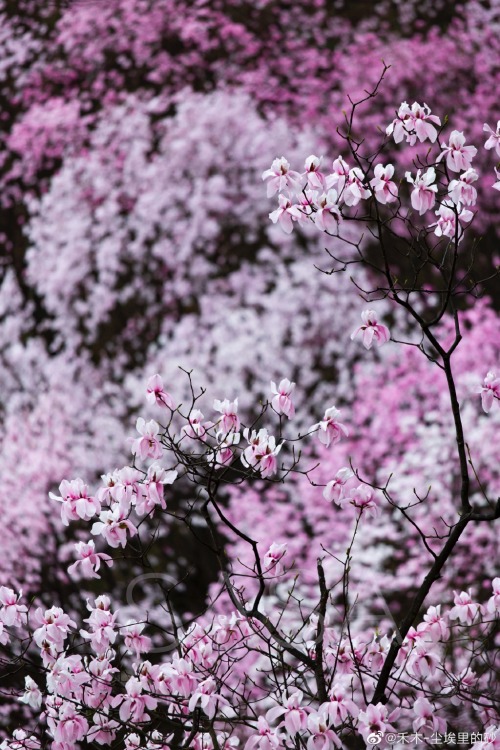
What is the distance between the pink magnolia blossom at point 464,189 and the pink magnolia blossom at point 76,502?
678 millimetres

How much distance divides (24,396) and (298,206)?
1.98m

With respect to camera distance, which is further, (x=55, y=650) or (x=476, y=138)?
(x=476, y=138)

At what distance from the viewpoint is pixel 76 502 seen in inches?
47.3

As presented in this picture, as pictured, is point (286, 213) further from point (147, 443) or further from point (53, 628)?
point (53, 628)

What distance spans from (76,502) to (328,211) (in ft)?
1.84

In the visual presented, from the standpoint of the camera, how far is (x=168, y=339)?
3043 millimetres

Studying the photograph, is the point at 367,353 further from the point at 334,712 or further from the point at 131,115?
the point at 334,712

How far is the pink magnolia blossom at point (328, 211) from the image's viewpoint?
48.6 inches

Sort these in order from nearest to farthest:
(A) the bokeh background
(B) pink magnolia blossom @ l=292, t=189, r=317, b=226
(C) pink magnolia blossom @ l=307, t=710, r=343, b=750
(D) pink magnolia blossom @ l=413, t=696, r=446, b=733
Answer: (C) pink magnolia blossom @ l=307, t=710, r=343, b=750, (D) pink magnolia blossom @ l=413, t=696, r=446, b=733, (B) pink magnolia blossom @ l=292, t=189, r=317, b=226, (A) the bokeh background

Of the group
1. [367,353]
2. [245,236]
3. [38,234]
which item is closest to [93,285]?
[38,234]

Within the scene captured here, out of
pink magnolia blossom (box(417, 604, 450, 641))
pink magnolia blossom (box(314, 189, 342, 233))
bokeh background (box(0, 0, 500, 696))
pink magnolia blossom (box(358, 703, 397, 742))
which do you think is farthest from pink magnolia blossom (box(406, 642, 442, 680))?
bokeh background (box(0, 0, 500, 696))

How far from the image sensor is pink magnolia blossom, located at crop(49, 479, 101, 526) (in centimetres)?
119

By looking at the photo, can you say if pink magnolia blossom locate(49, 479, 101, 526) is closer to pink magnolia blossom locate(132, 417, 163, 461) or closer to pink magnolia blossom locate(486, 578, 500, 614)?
pink magnolia blossom locate(132, 417, 163, 461)

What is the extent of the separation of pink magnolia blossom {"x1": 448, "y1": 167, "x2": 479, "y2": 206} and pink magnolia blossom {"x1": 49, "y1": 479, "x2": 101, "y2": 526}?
0.68 m
